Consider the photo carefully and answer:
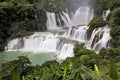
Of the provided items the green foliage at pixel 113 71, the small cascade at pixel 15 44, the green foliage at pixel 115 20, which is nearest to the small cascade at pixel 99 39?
the green foliage at pixel 115 20

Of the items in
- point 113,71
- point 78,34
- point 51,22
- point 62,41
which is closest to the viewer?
point 113,71

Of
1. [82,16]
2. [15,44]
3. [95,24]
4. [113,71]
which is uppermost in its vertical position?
[113,71]

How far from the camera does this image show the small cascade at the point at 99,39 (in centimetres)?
1516

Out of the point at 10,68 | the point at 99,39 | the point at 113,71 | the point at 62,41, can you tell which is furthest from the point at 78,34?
the point at 113,71

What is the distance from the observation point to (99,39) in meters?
15.8

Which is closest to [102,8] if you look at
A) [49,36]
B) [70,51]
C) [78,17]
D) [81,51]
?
[78,17]

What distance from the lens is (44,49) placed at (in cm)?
1756

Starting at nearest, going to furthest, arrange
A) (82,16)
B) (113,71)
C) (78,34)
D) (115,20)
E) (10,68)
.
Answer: (113,71) → (10,68) → (115,20) → (78,34) → (82,16)

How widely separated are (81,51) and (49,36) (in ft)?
17.5

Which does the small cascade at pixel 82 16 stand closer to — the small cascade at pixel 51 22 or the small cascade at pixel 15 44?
the small cascade at pixel 51 22

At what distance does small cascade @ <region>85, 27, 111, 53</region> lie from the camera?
1516cm

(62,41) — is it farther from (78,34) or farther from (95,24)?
(95,24)

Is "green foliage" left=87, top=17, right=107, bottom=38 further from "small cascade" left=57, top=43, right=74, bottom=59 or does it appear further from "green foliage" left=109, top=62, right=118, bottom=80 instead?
"green foliage" left=109, top=62, right=118, bottom=80

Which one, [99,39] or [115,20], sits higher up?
[115,20]
